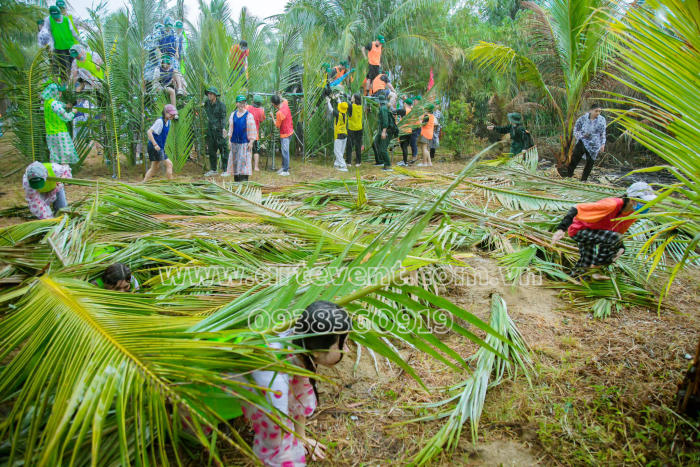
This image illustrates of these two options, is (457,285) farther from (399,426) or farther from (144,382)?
(144,382)

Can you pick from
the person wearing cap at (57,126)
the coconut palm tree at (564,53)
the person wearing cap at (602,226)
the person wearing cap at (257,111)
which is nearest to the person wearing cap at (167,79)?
the person wearing cap at (257,111)

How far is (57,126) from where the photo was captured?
21.6 feet

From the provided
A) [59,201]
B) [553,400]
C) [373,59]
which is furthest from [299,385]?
[373,59]

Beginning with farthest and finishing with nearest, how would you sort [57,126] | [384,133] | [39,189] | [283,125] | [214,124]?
[384,133] < [283,125] < [214,124] < [57,126] < [39,189]

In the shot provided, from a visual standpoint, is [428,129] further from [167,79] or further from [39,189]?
[39,189]

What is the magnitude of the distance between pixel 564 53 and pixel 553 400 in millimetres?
7367

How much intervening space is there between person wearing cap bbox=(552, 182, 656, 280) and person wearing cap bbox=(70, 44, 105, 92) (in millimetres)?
7626

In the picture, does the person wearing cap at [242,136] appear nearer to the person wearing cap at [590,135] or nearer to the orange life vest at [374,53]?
the orange life vest at [374,53]

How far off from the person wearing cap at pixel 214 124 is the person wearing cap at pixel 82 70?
1.78 metres

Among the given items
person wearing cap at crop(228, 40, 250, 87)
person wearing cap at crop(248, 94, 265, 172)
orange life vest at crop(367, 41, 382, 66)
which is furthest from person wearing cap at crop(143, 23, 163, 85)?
Result: orange life vest at crop(367, 41, 382, 66)

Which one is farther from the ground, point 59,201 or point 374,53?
point 374,53

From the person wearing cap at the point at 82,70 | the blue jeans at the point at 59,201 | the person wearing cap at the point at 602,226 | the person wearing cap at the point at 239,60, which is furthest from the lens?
the person wearing cap at the point at 239,60

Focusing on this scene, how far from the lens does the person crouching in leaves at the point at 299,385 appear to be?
1.49 m

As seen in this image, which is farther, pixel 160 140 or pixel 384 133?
pixel 384 133
